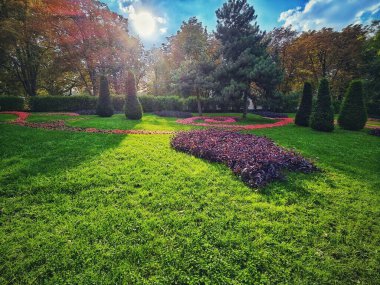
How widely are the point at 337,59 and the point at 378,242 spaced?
3347 centimetres

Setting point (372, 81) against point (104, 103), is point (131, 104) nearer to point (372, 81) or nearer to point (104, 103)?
point (104, 103)

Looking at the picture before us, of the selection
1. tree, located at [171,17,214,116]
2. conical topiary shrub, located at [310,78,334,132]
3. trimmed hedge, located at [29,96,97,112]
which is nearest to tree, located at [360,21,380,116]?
conical topiary shrub, located at [310,78,334,132]

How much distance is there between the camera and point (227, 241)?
8.64 feet

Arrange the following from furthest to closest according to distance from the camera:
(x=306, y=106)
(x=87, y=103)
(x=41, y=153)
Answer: (x=87, y=103) < (x=306, y=106) < (x=41, y=153)

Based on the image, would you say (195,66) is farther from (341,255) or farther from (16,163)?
(341,255)

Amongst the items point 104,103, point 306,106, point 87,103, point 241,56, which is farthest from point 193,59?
point 306,106

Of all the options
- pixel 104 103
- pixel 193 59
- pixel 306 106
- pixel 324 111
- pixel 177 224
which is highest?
pixel 193 59

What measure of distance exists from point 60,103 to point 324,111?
24181 millimetres

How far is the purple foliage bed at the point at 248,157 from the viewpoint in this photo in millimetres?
4481

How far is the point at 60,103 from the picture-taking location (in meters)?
19.7

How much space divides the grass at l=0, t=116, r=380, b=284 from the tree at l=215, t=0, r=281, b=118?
10732mm

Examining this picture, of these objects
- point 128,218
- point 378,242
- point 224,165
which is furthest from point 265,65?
point 128,218

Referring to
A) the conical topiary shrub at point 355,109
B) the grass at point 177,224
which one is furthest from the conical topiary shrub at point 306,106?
the grass at point 177,224

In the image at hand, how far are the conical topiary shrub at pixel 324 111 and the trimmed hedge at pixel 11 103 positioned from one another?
25889mm
